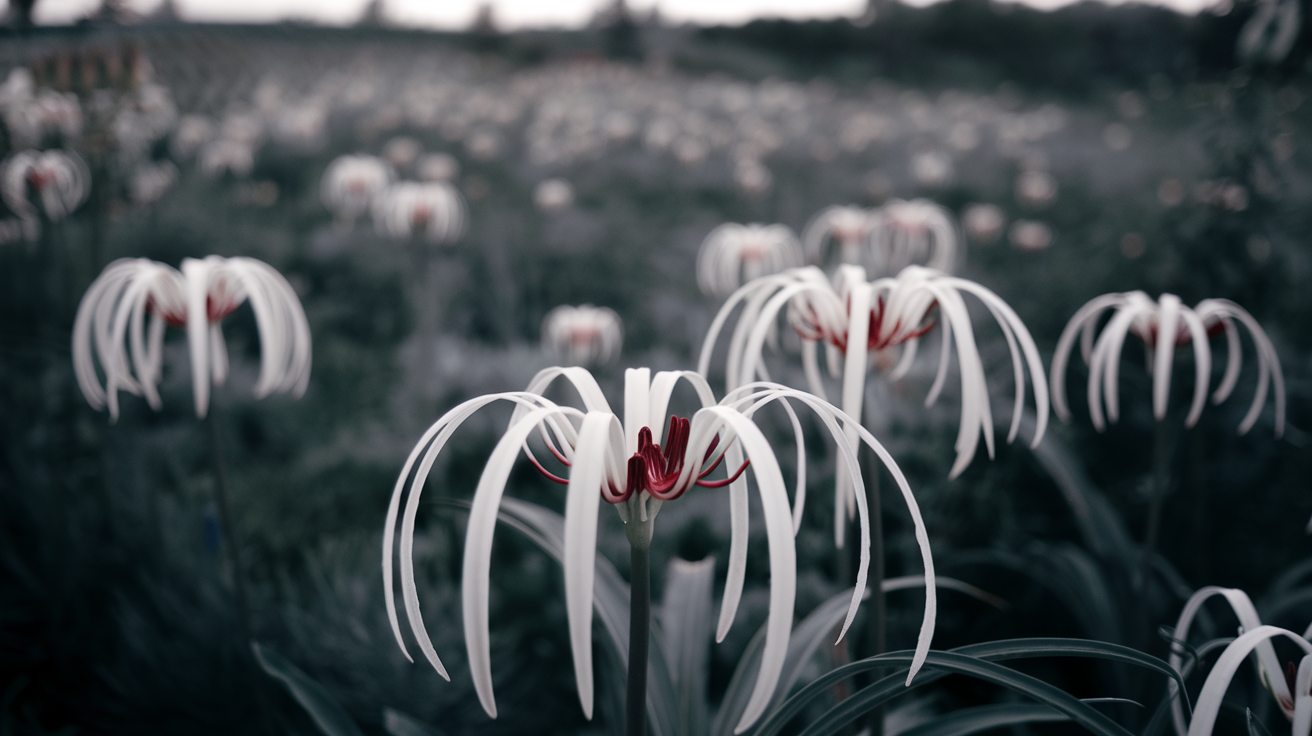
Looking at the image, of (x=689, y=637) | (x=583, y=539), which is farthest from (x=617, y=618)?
(x=583, y=539)

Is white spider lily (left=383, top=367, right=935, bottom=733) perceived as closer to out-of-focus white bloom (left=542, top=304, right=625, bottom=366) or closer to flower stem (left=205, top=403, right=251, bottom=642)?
flower stem (left=205, top=403, right=251, bottom=642)

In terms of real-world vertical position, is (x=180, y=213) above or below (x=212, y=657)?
above

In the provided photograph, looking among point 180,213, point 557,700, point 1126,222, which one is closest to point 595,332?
point 557,700

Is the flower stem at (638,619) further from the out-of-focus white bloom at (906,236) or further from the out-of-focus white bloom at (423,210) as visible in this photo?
the out-of-focus white bloom at (423,210)

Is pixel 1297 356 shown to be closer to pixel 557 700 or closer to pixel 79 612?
pixel 557 700

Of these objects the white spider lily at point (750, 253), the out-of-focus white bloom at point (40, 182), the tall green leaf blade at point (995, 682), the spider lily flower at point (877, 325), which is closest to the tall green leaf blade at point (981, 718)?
the tall green leaf blade at point (995, 682)

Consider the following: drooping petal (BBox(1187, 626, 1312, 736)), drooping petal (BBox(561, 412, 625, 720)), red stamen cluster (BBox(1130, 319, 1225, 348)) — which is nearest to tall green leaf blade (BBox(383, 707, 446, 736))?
drooping petal (BBox(561, 412, 625, 720))
